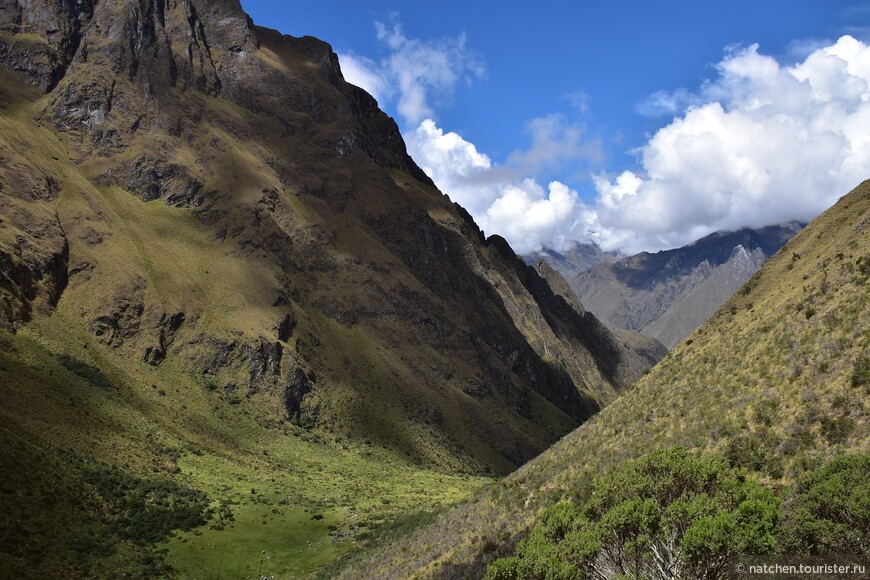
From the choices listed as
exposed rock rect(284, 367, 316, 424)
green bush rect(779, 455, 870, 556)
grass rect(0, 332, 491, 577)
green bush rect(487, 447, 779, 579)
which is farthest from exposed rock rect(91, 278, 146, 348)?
green bush rect(779, 455, 870, 556)

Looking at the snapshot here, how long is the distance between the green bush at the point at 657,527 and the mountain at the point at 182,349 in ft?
144

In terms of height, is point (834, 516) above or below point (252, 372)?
above

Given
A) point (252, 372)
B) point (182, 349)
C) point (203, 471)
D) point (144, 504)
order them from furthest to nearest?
point (252, 372), point (182, 349), point (203, 471), point (144, 504)

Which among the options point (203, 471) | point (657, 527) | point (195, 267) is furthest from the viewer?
point (195, 267)

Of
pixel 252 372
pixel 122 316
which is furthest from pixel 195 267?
pixel 252 372

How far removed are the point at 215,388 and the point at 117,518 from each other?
63.6m

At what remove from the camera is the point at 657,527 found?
23984mm

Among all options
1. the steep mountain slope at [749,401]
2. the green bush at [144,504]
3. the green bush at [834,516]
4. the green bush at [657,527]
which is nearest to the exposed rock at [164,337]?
the green bush at [144,504]

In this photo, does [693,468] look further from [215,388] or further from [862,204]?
[215,388]

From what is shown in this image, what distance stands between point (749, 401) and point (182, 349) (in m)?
119

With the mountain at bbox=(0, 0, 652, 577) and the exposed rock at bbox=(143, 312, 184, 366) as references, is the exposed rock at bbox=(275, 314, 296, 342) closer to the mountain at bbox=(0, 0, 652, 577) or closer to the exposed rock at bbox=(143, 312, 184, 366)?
the mountain at bbox=(0, 0, 652, 577)

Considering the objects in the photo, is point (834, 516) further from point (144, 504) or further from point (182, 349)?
point (182, 349)

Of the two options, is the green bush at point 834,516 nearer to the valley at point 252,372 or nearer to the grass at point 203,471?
the valley at point 252,372

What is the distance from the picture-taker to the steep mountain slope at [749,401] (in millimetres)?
35375
